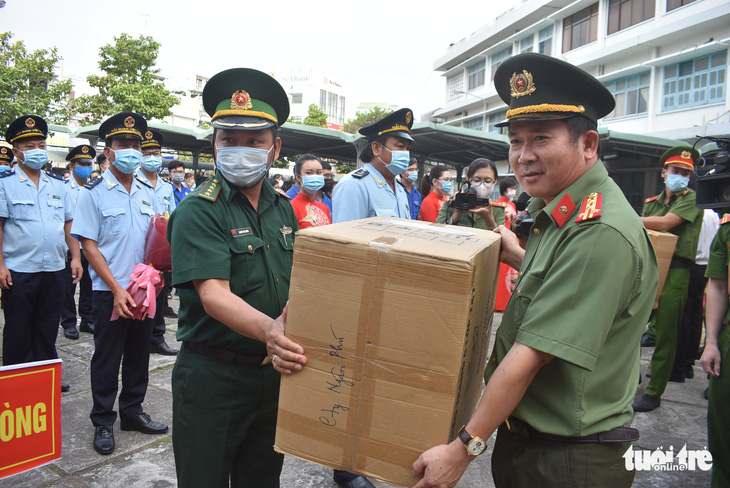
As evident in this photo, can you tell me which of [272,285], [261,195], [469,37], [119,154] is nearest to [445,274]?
[272,285]

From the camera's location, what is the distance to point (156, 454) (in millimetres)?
3088

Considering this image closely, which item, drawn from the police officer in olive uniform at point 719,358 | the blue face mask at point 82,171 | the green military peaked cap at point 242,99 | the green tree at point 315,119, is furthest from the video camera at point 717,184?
the green tree at point 315,119

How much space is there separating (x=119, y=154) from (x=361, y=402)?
9.93 feet

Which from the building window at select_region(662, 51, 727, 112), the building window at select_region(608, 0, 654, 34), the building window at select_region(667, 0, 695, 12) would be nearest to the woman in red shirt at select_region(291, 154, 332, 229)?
the building window at select_region(662, 51, 727, 112)

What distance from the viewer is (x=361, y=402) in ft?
4.52

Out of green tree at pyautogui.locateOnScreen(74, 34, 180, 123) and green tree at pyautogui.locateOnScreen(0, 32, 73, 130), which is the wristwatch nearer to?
green tree at pyautogui.locateOnScreen(0, 32, 73, 130)

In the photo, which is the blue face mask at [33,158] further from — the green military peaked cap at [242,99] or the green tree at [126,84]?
the green tree at [126,84]

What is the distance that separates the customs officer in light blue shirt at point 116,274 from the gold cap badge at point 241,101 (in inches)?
72.5

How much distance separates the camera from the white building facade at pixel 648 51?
17141mm

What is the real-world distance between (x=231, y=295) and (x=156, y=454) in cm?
204

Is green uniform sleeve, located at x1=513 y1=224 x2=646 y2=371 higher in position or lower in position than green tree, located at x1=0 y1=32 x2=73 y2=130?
lower

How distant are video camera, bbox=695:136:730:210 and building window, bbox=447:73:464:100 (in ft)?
130

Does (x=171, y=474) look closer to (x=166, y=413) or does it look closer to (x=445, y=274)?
(x=166, y=413)

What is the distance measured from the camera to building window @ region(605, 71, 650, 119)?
67.2ft
